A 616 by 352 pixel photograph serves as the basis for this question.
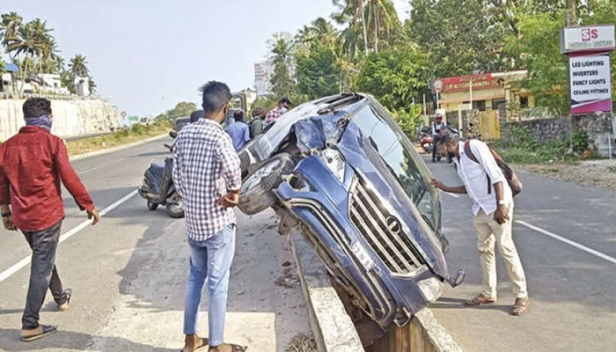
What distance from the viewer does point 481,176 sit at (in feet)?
17.1

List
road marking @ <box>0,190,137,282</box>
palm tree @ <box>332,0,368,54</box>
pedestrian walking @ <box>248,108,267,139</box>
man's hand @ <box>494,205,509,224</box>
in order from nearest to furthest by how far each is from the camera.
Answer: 1. man's hand @ <box>494,205,509,224</box>
2. road marking @ <box>0,190,137,282</box>
3. pedestrian walking @ <box>248,108,267,139</box>
4. palm tree @ <box>332,0,368,54</box>

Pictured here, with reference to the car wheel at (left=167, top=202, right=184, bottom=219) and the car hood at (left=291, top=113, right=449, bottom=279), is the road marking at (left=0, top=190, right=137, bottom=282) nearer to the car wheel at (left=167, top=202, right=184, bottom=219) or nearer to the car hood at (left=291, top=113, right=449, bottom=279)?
the car wheel at (left=167, top=202, right=184, bottom=219)

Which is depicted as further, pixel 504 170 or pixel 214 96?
pixel 504 170

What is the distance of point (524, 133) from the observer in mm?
23375

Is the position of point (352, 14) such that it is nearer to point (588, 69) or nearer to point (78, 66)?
point (588, 69)

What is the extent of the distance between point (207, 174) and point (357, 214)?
1.04 metres

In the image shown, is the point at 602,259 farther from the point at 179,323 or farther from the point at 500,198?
the point at 179,323

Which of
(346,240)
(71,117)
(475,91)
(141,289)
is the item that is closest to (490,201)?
(346,240)

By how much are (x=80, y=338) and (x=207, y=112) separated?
2252mm

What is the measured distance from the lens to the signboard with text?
17.9m

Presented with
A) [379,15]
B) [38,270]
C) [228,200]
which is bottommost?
[38,270]

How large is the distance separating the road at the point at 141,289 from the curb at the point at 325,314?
0.33m

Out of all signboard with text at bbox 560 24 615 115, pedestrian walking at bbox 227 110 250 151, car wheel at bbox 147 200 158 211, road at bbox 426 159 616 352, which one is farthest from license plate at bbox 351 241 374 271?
signboard with text at bbox 560 24 615 115

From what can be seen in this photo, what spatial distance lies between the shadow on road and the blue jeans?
59 cm
